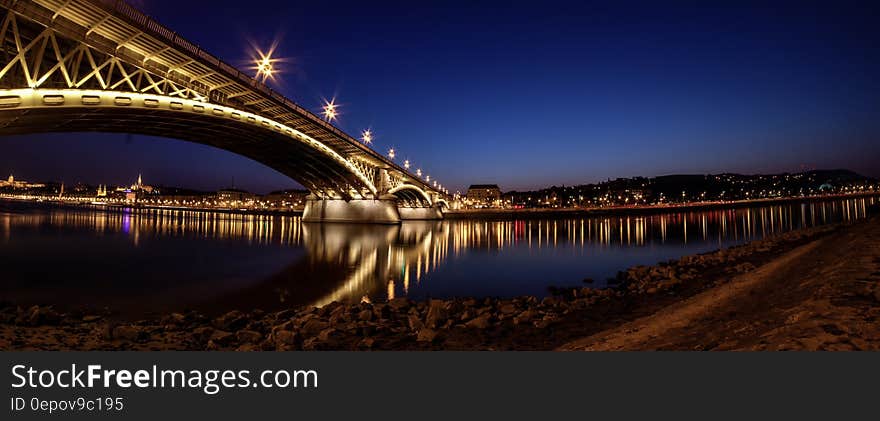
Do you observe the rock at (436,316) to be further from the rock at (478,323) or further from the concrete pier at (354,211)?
the concrete pier at (354,211)

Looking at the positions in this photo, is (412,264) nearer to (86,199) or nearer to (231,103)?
(231,103)

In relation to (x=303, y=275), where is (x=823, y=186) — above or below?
above

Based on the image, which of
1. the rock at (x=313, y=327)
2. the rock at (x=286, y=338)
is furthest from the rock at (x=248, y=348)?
the rock at (x=313, y=327)

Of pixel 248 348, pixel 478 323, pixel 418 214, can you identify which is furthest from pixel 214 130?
pixel 418 214

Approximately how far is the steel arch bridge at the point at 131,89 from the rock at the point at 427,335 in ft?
55.3

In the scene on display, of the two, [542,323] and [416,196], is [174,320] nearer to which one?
[542,323]

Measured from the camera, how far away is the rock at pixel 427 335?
22.0ft

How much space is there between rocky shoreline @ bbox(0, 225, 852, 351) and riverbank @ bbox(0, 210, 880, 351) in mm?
19

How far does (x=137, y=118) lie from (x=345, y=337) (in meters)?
24.2

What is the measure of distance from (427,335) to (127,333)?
5.25 metres

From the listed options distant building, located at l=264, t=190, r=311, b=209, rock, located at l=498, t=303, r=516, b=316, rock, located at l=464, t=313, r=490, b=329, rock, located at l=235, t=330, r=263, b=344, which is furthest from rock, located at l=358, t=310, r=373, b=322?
distant building, located at l=264, t=190, r=311, b=209

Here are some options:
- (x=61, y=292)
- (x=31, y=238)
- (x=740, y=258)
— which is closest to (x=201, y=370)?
(x=61, y=292)

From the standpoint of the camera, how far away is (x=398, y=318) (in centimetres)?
844

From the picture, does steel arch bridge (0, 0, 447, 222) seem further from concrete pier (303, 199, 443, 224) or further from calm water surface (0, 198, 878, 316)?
concrete pier (303, 199, 443, 224)
